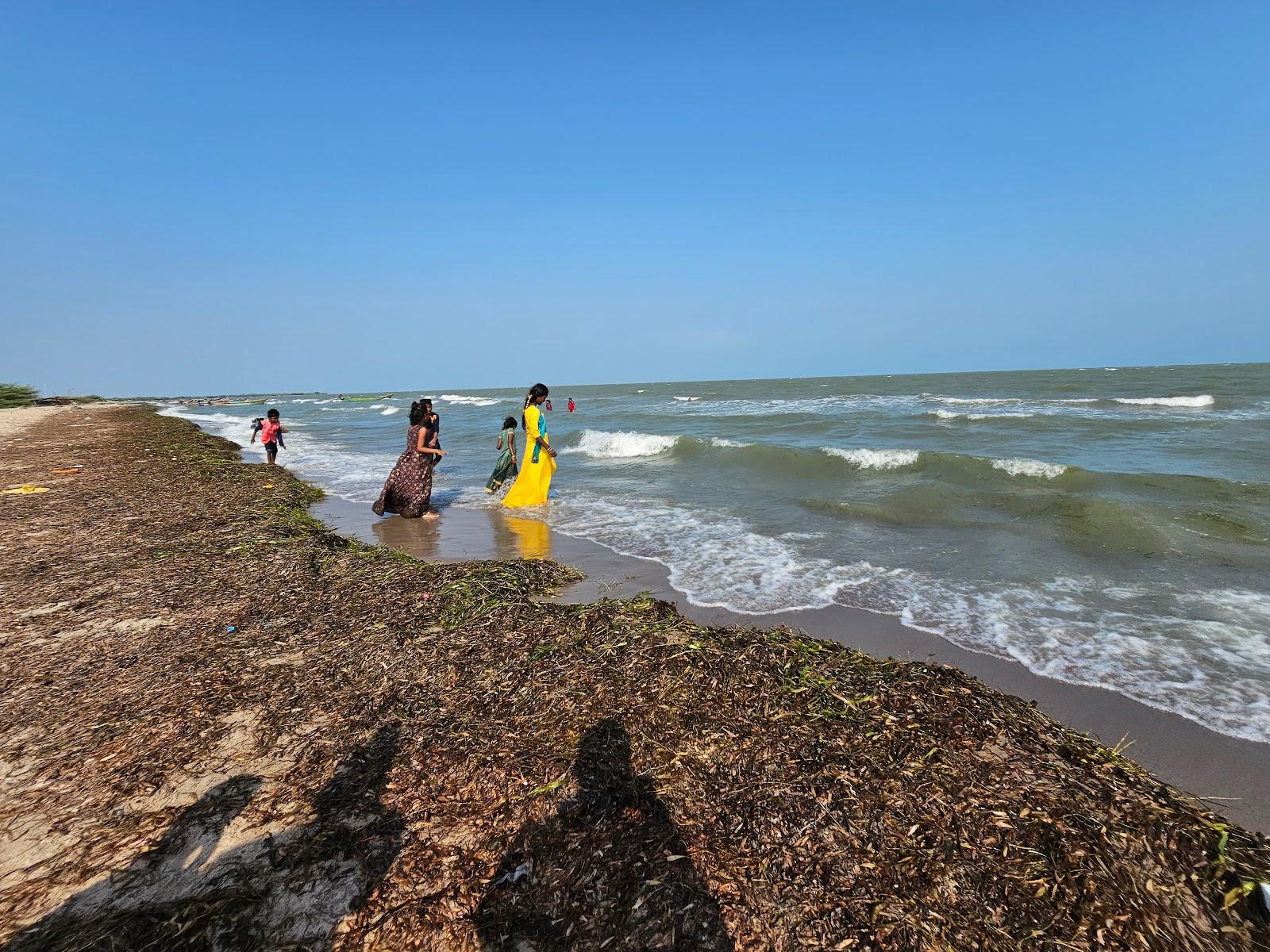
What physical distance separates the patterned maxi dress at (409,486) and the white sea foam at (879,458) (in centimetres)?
1092

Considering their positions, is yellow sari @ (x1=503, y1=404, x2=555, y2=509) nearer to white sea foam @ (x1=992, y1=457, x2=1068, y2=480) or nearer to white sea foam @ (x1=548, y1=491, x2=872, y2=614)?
white sea foam @ (x1=548, y1=491, x2=872, y2=614)

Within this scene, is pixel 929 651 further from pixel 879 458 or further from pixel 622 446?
pixel 622 446

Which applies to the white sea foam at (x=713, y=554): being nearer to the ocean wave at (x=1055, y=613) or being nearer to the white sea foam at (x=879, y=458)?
the ocean wave at (x=1055, y=613)

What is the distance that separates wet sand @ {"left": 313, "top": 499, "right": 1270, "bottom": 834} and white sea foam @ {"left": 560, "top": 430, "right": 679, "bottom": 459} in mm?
10477

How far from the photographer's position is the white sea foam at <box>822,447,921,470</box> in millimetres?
15172

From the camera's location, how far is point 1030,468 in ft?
43.7

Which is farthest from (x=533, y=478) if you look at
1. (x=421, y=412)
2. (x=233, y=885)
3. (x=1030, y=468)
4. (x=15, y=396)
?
(x=15, y=396)

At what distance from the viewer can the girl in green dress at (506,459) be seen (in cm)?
1191

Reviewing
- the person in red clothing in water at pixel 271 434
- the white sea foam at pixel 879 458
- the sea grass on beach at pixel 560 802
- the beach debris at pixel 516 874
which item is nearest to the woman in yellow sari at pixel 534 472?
the sea grass on beach at pixel 560 802

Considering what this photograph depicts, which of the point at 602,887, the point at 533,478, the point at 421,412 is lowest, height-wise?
the point at 602,887

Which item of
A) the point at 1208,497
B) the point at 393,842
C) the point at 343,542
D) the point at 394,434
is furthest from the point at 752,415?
the point at 393,842

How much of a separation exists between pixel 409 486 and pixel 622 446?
38.3 feet

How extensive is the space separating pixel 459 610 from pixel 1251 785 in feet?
18.1

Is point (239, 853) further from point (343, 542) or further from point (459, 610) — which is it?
point (343, 542)
